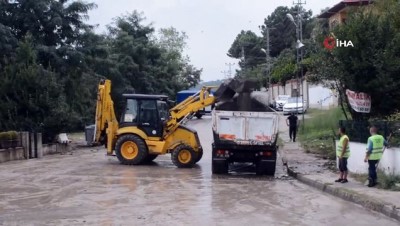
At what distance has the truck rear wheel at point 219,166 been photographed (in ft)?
71.6

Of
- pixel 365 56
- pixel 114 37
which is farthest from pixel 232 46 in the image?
pixel 365 56

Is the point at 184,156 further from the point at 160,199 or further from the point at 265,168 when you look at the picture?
the point at 160,199

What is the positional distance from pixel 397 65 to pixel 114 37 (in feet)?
134

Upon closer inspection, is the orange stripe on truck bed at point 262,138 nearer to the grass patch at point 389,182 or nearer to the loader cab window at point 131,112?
the grass patch at point 389,182

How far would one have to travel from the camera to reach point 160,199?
1541 cm

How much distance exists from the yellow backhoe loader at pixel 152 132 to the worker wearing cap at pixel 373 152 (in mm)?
8782

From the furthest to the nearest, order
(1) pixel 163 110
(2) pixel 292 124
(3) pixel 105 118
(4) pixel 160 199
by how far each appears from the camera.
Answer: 1. (2) pixel 292 124
2. (3) pixel 105 118
3. (1) pixel 163 110
4. (4) pixel 160 199

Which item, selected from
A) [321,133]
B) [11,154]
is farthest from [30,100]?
[321,133]

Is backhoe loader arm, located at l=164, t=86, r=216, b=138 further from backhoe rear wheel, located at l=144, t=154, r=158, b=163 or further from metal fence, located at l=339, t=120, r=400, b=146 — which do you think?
metal fence, located at l=339, t=120, r=400, b=146

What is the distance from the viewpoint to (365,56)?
2133cm

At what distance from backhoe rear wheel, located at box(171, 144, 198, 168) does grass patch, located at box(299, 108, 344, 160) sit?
5970 mm

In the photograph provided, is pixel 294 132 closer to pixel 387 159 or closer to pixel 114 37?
pixel 387 159

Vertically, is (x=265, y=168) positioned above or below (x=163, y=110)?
below

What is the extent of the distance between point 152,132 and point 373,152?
10448mm
